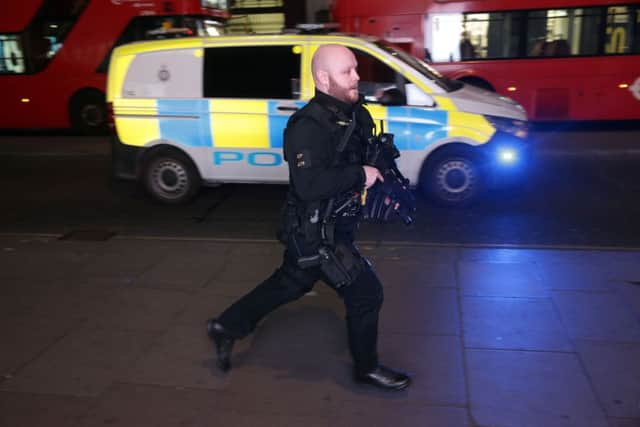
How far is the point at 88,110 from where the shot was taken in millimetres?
13008

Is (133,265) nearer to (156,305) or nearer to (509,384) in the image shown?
(156,305)

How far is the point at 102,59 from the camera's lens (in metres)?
12.7

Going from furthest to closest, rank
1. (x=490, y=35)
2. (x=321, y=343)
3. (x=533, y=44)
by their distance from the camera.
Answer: (x=490, y=35) → (x=533, y=44) → (x=321, y=343)

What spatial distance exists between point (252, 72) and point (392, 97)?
59.0 inches

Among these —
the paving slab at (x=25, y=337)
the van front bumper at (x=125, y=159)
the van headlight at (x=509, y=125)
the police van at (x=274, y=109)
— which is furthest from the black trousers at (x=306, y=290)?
the van front bumper at (x=125, y=159)

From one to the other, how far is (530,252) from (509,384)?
2.31 meters

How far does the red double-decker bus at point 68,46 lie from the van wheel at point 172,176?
18.5ft

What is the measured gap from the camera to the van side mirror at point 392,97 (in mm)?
6551

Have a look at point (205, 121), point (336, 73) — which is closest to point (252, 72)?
point (205, 121)

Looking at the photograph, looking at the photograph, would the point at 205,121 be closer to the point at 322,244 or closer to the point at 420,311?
the point at 420,311

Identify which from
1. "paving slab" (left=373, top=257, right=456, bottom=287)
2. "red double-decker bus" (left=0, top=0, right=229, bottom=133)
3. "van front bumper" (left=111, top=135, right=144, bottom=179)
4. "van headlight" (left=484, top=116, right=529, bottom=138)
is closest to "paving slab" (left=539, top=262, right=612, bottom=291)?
"paving slab" (left=373, top=257, right=456, bottom=287)

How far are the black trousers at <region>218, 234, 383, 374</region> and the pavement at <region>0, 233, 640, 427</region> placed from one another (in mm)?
252

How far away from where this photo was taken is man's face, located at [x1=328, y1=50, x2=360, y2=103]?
2938 millimetres

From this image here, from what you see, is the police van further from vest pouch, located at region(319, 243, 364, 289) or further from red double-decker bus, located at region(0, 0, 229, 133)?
red double-decker bus, located at region(0, 0, 229, 133)
